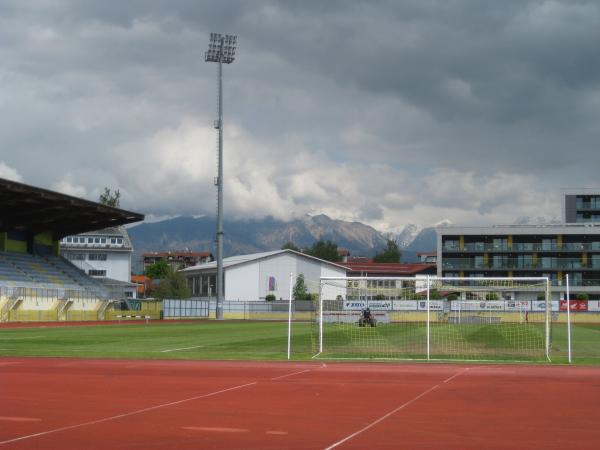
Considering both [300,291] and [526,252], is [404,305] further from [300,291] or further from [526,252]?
[526,252]

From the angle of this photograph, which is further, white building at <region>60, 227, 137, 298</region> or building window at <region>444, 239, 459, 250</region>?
white building at <region>60, 227, 137, 298</region>

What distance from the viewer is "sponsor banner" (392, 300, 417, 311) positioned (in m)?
76.4

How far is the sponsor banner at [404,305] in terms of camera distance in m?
76.4

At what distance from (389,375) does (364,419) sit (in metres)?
8.24

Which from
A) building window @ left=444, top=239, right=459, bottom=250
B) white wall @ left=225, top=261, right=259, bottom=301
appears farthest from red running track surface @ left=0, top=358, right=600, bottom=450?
building window @ left=444, top=239, right=459, bottom=250

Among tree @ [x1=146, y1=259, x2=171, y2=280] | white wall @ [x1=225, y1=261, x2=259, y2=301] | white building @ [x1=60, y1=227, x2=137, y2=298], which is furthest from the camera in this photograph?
tree @ [x1=146, y1=259, x2=171, y2=280]

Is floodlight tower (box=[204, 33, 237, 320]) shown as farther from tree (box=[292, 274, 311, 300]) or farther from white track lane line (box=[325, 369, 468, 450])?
white track lane line (box=[325, 369, 468, 450])

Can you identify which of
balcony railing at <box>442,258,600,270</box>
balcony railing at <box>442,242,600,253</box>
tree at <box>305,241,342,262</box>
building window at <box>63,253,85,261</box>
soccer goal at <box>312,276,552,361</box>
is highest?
tree at <box>305,241,342,262</box>

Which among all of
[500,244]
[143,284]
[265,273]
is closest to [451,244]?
[500,244]

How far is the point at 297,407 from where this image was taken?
1413 centimetres

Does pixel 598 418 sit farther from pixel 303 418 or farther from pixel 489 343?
pixel 489 343

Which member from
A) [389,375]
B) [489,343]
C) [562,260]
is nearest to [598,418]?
[389,375]

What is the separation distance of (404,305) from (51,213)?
34899 mm

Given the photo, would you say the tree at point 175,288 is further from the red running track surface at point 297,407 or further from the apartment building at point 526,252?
the red running track surface at point 297,407
